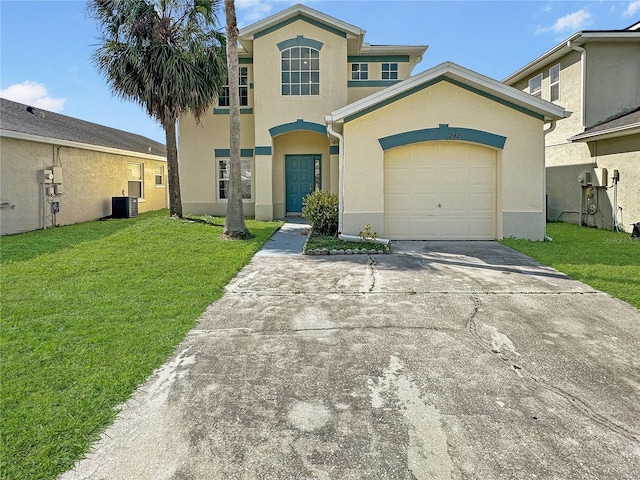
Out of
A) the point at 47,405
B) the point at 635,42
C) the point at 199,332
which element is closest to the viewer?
the point at 47,405

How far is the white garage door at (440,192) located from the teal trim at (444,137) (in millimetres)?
339

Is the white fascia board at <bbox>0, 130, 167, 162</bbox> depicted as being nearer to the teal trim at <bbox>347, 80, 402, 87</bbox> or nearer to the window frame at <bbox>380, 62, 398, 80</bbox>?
the teal trim at <bbox>347, 80, 402, 87</bbox>

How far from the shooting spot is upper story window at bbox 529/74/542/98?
60.5 feet

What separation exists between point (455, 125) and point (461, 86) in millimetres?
966

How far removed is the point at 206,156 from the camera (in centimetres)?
1791

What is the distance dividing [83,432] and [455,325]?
13.1 ft

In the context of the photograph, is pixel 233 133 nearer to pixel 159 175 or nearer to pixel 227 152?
pixel 227 152

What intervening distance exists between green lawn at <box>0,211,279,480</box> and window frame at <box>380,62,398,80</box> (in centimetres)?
998

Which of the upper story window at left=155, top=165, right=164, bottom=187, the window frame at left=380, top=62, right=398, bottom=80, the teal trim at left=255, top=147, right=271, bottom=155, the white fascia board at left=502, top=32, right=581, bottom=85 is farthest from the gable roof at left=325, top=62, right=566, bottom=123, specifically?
the upper story window at left=155, top=165, right=164, bottom=187

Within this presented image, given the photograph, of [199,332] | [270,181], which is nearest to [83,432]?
[199,332]

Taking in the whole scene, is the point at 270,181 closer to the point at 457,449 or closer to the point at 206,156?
the point at 206,156

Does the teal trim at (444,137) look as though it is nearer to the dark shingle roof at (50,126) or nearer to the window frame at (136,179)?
the dark shingle roof at (50,126)

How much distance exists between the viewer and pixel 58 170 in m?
15.3

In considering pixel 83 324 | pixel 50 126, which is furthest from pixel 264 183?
pixel 83 324
